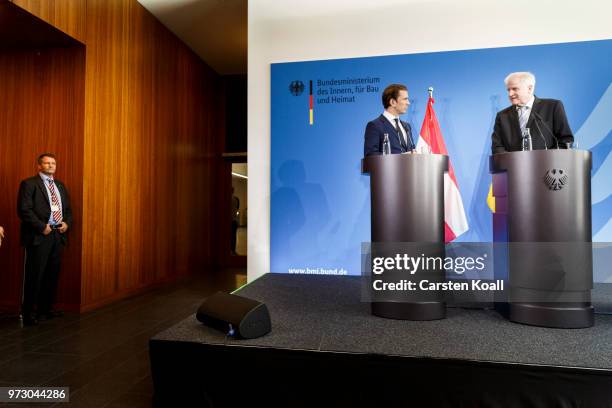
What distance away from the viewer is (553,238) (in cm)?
198

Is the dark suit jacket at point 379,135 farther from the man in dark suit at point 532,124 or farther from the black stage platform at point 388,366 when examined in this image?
the black stage platform at point 388,366

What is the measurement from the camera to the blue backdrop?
12.6ft

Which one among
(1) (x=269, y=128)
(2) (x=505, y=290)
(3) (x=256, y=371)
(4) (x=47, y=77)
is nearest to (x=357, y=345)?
(3) (x=256, y=371)

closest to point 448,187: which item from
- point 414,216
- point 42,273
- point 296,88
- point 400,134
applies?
point 400,134

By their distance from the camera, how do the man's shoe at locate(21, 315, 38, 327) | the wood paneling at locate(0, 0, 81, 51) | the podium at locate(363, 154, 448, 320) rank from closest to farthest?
the podium at locate(363, 154, 448, 320)
the wood paneling at locate(0, 0, 81, 51)
the man's shoe at locate(21, 315, 38, 327)

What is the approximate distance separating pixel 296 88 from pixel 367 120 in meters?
0.83

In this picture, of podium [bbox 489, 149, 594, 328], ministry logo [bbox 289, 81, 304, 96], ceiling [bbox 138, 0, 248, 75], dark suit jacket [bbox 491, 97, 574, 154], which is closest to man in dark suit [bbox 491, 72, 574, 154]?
dark suit jacket [bbox 491, 97, 574, 154]

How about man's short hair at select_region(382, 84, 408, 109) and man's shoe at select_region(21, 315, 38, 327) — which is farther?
man's short hair at select_region(382, 84, 408, 109)

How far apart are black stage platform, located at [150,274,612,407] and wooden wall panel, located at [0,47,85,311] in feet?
10.0

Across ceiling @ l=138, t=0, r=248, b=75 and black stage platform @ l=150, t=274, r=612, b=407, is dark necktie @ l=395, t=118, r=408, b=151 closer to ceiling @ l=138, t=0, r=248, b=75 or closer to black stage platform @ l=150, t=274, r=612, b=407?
black stage platform @ l=150, t=274, r=612, b=407

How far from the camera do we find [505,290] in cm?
219

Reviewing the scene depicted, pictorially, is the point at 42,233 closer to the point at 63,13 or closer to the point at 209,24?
the point at 63,13

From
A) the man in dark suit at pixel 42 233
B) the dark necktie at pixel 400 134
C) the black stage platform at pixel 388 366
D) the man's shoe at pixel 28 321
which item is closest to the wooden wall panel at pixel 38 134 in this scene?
the man in dark suit at pixel 42 233

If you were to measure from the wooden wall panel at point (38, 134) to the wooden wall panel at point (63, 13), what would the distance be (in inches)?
8.9
